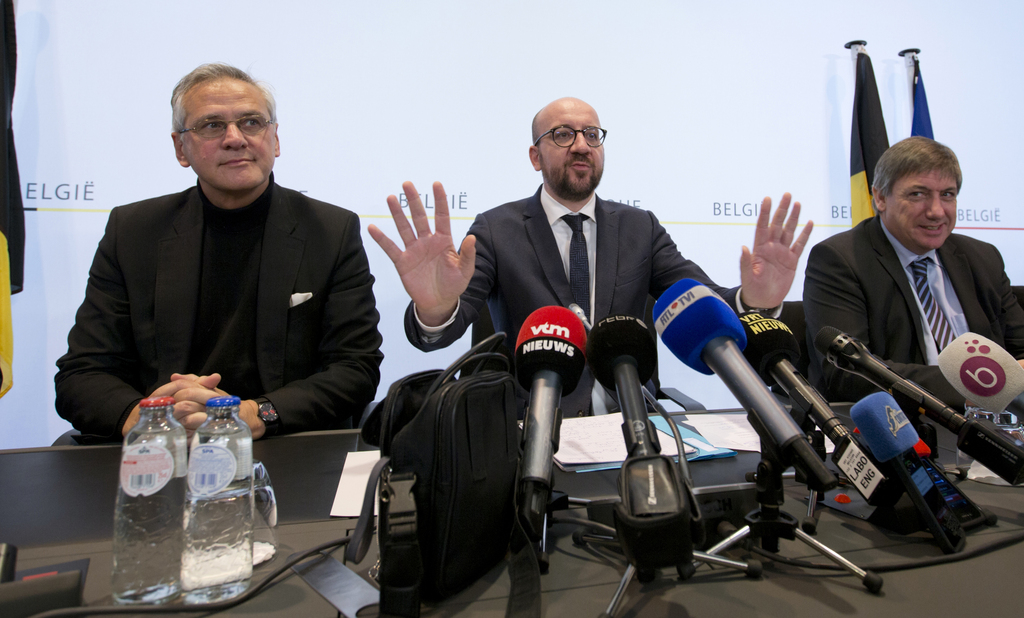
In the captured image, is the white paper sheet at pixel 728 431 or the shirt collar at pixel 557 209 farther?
the shirt collar at pixel 557 209

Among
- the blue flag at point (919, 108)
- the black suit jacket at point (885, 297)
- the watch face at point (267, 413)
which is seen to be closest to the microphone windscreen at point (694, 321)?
the watch face at point (267, 413)

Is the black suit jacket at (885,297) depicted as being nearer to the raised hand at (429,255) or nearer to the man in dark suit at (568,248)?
the man in dark suit at (568,248)

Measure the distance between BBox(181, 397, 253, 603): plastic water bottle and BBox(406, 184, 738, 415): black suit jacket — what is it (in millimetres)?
1232

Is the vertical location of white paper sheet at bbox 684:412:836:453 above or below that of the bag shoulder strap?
below

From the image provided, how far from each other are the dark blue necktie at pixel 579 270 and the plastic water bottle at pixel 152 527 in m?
1.51

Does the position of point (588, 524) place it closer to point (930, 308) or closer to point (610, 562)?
point (610, 562)

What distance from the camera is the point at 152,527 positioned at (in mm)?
654

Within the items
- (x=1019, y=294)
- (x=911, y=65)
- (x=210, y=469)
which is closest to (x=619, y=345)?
(x=210, y=469)

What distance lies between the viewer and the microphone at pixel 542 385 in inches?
25.7

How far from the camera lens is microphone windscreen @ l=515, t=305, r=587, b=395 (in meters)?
0.77

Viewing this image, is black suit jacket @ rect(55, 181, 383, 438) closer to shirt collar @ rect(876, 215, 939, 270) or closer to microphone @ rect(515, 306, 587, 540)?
microphone @ rect(515, 306, 587, 540)

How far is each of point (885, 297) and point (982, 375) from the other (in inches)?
46.3

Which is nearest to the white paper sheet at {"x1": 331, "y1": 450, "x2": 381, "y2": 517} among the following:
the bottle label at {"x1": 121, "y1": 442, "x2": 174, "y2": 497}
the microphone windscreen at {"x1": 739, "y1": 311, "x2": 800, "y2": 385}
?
the bottle label at {"x1": 121, "y1": 442, "x2": 174, "y2": 497}

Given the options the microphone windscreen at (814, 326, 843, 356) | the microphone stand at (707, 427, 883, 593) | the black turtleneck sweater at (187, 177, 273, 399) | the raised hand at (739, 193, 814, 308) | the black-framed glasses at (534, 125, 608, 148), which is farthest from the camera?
the black-framed glasses at (534, 125, 608, 148)
